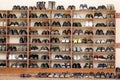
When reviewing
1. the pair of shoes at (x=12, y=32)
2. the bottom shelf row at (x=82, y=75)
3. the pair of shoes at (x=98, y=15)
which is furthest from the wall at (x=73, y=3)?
the bottom shelf row at (x=82, y=75)

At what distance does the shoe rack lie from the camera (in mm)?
13641

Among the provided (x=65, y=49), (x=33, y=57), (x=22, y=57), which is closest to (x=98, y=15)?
(x=65, y=49)

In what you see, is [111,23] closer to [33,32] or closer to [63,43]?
[63,43]

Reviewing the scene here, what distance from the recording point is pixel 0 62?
1404 centimetres

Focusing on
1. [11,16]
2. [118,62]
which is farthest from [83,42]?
[11,16]

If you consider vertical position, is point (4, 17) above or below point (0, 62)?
above

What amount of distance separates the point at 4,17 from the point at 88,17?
3.60 metres

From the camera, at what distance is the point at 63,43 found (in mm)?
13797

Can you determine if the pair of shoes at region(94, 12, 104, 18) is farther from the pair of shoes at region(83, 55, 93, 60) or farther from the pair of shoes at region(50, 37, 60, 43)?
the pair of shoes at region(50, 37, 60, 43)

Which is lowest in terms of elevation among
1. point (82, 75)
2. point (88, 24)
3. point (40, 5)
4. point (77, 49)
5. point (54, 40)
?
point (82, 75)

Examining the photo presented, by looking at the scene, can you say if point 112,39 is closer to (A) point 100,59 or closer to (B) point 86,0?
(A) point 100,59

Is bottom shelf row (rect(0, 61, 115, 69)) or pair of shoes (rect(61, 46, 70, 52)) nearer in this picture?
bottom shelf row (rect(0, 61, 115, 69))

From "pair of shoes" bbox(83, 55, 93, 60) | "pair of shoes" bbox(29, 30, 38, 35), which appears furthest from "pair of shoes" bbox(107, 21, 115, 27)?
"pair of shoes" bbox(29, 30, 38, 35)

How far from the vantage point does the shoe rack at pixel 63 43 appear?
13.6 metres
